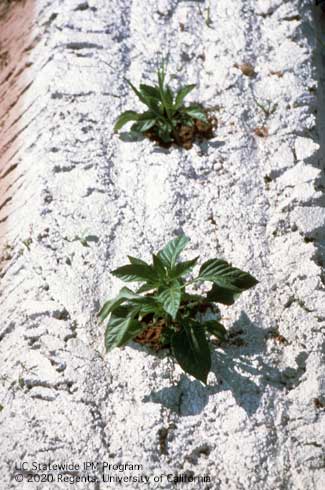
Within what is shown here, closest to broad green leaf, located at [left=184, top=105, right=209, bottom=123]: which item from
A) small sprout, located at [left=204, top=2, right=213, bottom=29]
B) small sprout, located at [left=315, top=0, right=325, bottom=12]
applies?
small sprout, located at [left=204, top=2, right=213, bottom=29]

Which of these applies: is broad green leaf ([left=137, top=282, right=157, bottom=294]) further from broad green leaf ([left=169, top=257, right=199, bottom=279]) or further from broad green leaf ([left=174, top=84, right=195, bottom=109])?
broad green leaf ([left=174, top=84, right=195, bottom=109])

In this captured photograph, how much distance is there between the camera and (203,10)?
2846mm

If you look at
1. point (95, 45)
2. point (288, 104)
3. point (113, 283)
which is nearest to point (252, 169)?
point (288, 104)

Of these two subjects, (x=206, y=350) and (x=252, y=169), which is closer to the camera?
(x=206, y=350)

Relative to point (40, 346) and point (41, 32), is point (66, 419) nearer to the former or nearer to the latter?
point (40, 346)

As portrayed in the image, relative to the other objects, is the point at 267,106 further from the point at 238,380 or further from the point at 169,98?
the point at 238,380

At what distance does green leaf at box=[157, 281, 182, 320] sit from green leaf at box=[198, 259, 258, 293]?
8 centimetres

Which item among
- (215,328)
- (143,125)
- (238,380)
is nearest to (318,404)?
(238,380)

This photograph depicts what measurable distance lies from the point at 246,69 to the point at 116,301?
1.15 metres

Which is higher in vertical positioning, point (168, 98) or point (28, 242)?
point (168, 98)

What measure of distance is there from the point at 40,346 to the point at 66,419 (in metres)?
0.23

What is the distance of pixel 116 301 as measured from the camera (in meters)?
1.88

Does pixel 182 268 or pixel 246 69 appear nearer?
pixel 182 268

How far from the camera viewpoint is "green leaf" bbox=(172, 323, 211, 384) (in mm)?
1795
